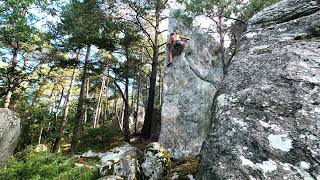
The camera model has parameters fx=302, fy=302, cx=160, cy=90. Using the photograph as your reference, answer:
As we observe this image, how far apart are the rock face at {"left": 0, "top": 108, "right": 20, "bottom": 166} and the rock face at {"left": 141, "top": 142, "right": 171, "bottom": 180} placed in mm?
5263

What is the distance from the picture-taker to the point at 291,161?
2.42 meters

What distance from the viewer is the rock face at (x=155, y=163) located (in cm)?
488

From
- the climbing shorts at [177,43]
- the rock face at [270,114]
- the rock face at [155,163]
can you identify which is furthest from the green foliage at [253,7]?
the rock face at [155,163]

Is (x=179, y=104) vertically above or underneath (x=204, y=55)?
underneath

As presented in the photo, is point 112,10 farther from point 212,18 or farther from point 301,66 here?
point 301,66

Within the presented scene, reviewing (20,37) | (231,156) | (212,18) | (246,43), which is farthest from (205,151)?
(212,18)

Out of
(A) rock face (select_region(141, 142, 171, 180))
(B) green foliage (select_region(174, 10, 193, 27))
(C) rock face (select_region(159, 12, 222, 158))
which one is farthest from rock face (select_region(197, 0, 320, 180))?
(B) green foliage (select_region(174, 10, 193, 27))

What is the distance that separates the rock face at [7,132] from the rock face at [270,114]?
7366 millimetres

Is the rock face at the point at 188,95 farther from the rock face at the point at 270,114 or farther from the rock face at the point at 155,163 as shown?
the rock face at the point at 270,114

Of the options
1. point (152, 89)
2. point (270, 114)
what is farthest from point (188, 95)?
point (270, 114)

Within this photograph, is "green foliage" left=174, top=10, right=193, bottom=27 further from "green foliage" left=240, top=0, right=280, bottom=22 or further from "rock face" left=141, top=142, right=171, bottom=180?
"rock face" left=141, top=142, right=171, bottom=180

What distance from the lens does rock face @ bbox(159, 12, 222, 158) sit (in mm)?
10133

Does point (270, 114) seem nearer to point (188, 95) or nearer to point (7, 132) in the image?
point (7, 132)

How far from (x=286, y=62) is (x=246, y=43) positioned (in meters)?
0.94
